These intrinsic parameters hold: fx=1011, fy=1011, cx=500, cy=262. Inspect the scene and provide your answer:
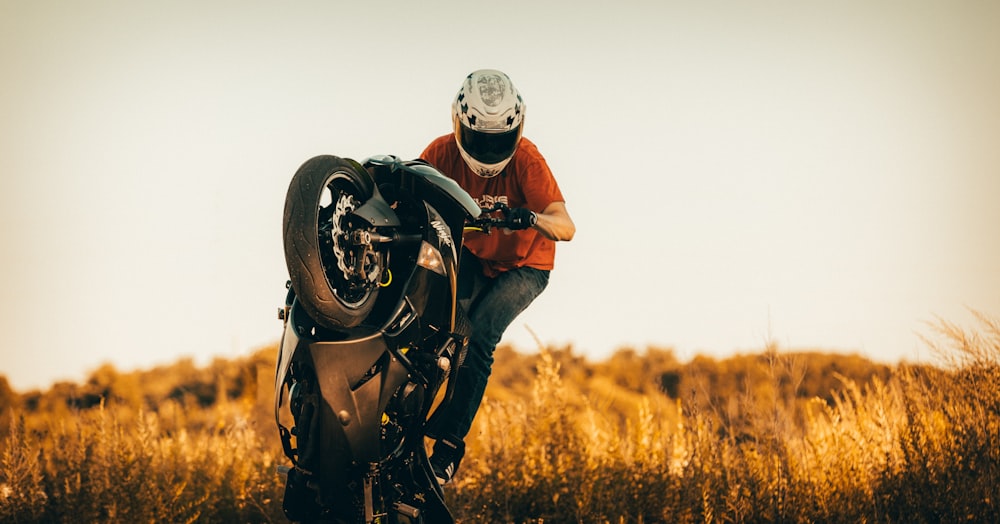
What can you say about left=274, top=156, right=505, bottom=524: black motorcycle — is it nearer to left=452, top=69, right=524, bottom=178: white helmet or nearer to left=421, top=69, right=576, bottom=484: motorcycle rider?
left=421, top=69, right=576, bottom=484: motorcycle rider

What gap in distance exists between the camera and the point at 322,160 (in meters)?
4.42

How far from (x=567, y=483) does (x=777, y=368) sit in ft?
5.92

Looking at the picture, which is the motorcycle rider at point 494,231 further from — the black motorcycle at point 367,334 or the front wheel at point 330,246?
the front wheel at point 330,246

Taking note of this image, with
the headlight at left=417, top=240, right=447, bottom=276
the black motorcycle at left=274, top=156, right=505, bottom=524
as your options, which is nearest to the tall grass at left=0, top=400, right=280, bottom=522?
the black motorcycle at left=274, top=156, right=505, bottom=524

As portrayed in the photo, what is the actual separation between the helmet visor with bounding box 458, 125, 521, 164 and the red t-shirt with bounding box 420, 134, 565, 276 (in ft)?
0.77

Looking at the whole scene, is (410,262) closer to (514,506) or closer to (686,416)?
(514,506)

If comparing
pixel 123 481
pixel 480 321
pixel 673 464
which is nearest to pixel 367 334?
pixel 480 321

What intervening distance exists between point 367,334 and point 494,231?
168 centimetres

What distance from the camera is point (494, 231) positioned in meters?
6.13

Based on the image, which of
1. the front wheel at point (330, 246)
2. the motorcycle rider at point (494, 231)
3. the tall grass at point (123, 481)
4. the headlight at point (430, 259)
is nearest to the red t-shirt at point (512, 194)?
the motorcycle rider at point (494, 231)

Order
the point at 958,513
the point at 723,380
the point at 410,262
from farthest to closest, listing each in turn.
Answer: the point at 723,380 → the point at 958,513 → the point at 410,262

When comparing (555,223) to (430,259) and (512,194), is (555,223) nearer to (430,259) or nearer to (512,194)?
(512,194)

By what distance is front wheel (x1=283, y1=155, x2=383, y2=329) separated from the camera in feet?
13.9

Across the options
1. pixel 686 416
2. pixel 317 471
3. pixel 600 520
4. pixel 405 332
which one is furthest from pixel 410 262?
pixel 686 416
